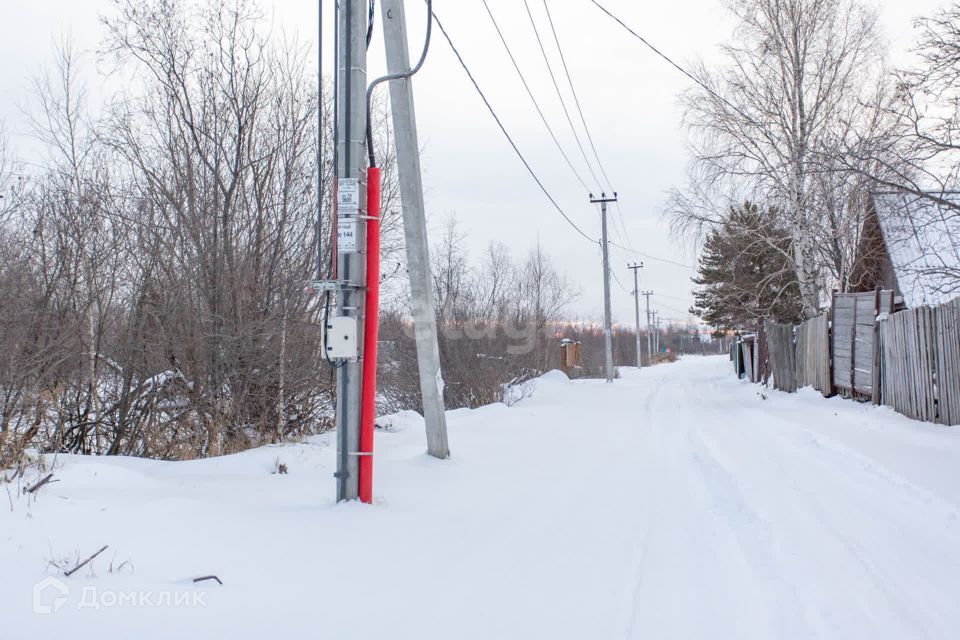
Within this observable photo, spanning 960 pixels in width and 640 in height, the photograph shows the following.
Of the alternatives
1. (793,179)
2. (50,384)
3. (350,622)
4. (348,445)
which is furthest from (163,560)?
(793,179)

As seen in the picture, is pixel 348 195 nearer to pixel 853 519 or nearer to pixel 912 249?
pixel 853 519

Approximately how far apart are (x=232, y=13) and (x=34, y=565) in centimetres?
849

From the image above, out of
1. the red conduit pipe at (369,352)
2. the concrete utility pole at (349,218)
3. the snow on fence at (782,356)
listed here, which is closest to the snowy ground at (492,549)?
the red conduit pipe at (369,352)

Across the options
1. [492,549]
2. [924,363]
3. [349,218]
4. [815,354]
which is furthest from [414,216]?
[815,354]

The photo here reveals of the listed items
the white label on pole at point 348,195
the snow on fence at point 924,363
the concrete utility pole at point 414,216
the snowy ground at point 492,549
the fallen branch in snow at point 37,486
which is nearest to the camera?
the snowy ground at point 492,549

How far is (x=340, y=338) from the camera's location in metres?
4.90

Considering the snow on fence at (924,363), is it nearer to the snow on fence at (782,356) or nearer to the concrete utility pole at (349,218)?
the snow on fence at (782,356)

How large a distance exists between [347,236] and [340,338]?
0.83m

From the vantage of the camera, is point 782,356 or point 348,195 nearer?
point 348,195

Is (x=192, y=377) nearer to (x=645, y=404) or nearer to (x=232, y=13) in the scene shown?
(x=232, y=13)

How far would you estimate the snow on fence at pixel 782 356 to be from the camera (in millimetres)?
18266

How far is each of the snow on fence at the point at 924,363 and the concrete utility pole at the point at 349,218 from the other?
25.7 feet

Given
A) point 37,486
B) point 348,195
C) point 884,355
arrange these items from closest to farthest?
point 37,486
point 348,195
point 884,355

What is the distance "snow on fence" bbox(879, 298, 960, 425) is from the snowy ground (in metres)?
1.51
